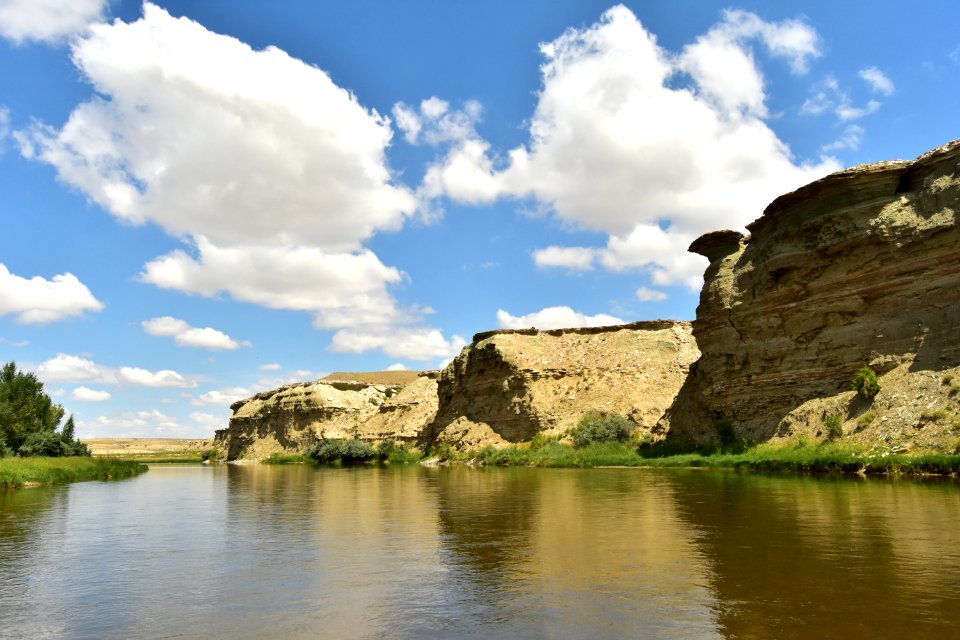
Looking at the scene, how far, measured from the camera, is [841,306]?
3831 centimetres

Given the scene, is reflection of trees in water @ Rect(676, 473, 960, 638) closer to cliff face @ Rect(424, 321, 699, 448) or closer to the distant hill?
cliff face @ Rect(424, 321, 699, 448)

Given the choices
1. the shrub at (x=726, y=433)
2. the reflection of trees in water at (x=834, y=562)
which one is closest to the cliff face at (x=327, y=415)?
the shrub at (x=726, y=433)

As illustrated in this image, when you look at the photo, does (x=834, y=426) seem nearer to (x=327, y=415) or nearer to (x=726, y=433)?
(x=726, y=433)

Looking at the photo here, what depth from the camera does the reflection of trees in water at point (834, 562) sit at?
776 centimetres

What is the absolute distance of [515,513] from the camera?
65.3 feet

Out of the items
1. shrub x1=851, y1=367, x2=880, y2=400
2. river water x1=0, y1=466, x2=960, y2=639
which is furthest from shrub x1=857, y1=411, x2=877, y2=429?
river water x1=0, y1=466, x2=960, y2=639

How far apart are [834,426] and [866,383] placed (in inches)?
104

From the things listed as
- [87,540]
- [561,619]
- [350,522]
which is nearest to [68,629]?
[561,619]

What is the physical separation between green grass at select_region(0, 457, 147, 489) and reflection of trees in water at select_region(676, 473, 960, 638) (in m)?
31.3

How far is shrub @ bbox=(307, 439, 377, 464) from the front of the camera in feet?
255

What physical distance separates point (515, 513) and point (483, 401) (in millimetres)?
52323

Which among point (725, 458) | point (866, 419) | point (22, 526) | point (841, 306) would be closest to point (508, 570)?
point (22, 526)

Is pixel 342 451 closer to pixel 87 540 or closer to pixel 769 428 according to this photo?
pixel 769 428

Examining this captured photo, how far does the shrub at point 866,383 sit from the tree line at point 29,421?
178 feet
